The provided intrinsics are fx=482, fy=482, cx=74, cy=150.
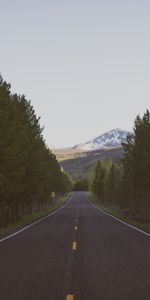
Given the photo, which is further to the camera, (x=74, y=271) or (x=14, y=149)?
(x=14, y=149)

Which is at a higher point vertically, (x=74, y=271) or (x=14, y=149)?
(x=14, y=149)

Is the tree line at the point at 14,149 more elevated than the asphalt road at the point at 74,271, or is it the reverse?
the tree line at the point at 14,149

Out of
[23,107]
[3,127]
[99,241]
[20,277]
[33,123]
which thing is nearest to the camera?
[20,277]

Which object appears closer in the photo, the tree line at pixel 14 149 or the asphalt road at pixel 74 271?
the asphalt road at pixel 74 271

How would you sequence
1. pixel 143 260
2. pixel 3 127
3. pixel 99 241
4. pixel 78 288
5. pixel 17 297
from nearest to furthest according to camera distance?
1. pixel 17 297
2. pixel 78 288
3. pixel 143 260
4. pixel 99 241
5. pixel 3 127

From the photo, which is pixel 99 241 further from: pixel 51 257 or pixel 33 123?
pixel 33 123

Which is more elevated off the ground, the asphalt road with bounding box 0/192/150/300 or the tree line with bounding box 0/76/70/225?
the tree line with bounding box 0/76/70/225

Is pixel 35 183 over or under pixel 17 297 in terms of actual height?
over

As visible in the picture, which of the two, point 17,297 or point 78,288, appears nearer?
point 17,297

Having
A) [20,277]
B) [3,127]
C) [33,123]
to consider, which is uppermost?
[33,123]

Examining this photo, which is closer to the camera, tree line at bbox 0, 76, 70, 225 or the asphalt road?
the asphalt road

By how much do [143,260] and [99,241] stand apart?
269 inches

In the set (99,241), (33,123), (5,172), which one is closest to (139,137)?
(33,123)

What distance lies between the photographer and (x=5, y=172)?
34.3 metres
